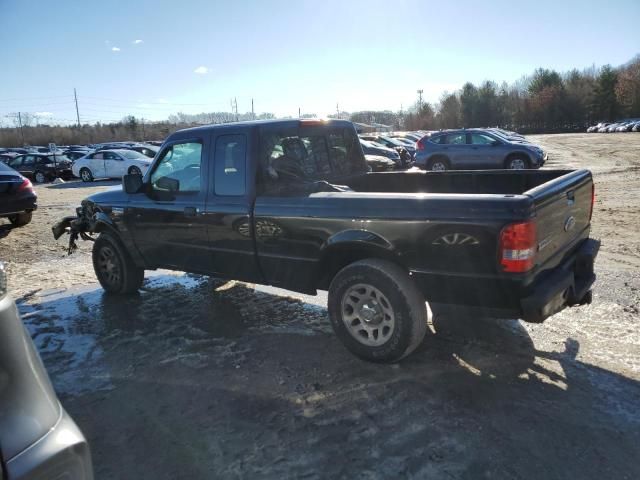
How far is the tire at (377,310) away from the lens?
355cm

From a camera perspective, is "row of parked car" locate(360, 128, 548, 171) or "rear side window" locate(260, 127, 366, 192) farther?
"row of parked car" locate(360, 128, 548, 171)

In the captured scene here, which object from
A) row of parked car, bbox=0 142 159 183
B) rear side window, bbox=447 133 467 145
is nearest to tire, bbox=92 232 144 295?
rear side window, bbox=447 133 467 145

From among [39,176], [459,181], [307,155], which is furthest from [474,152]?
[39,176]

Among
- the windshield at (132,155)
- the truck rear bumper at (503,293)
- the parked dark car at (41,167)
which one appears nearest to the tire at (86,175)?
the windshield at (132,155)

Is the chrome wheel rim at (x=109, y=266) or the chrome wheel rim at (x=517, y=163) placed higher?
the chrome wheel rim at (x=517, y=163)

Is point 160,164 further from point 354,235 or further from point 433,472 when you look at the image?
point 433,472

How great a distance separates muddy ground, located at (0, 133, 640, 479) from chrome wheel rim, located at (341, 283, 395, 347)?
0.25m

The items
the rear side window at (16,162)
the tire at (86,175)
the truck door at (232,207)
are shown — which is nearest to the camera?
the truck door at (232,207)

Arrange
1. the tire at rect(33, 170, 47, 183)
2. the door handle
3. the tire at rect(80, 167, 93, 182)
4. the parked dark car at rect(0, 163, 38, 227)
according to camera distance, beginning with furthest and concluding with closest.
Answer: the tire at rect(33, 170, 47, 183)
the tire at rect(80, 167, 93, 182)
the parked dark car at rect(0, 163, 38, 227)
the door handle

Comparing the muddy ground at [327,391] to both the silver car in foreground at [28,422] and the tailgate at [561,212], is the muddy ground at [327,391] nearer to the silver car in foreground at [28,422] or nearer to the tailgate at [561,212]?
the tailgate at [561,212]

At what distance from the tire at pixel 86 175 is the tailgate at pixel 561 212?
2325 cm

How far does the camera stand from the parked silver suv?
57.6 ft

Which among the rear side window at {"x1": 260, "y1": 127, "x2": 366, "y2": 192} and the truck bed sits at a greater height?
the rear side window at {"x1": 260, "y1": 127, "x2": 366, "y2": 192}

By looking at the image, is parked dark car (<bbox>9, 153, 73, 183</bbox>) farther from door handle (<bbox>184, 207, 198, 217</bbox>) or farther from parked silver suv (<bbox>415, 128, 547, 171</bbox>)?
door handle (<bbox>184, 207, 198, 217</bbox>)
